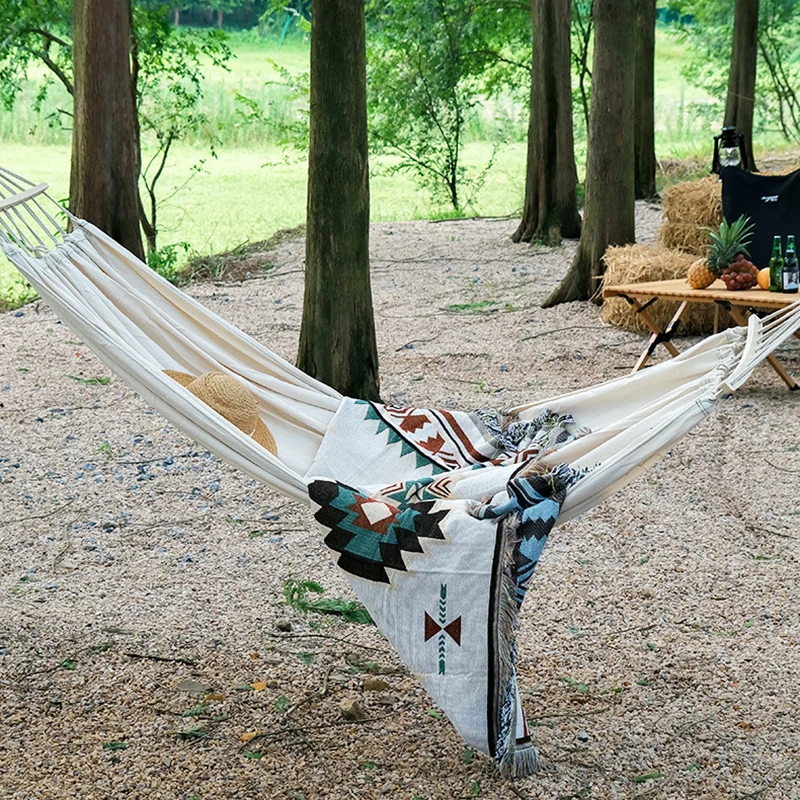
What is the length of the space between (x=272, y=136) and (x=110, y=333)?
39.6ft

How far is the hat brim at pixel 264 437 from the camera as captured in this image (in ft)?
8.39

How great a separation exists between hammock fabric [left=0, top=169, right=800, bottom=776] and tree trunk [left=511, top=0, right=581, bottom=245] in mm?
5312

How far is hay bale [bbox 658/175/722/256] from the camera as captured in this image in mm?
5820

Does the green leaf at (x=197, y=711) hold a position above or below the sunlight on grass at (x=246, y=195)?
below

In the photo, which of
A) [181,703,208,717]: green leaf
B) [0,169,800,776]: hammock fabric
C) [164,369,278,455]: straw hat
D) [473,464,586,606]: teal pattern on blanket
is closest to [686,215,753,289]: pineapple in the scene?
[0,169,800,776]: hammock fabric

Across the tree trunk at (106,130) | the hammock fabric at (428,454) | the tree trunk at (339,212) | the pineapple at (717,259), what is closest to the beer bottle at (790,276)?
the pineapple at (717,259)

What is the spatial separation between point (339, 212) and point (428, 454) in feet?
5.57

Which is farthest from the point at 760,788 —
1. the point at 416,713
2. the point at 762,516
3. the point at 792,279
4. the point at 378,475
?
the point at 792,279

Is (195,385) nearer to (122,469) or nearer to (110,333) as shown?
(110,333)

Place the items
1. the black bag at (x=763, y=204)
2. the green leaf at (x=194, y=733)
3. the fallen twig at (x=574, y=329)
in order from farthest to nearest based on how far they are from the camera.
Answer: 1. the fallen twig at (x=574, y=329)
2. the black bag at (x=763, y=204)
3. the green leaf at (x=194, y=733)

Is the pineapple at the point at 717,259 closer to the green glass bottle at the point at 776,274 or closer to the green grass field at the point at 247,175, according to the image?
the green glass bottle at the point at 776,274

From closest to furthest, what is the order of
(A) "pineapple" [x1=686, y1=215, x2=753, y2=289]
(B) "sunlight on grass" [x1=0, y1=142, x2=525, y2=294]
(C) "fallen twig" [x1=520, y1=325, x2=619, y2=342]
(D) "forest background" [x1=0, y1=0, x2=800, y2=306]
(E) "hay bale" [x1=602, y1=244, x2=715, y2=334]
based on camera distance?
(A) "pineapple" [x1=686, y1=215, x2=753, y2=289] < (E) "hay bale" [x1=602, y1=244, x2=715, y2=334] < (C) "fallen twig" [x1=520, y1=325, x2=619, y2=342] < (D) "forest background" [x1=0, y1=0, x2=800, y2=306] < (B) "sunlight on grass" [x1=0, y1=142, x2=525, y2=294]

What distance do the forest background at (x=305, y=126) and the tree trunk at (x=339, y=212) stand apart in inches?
144

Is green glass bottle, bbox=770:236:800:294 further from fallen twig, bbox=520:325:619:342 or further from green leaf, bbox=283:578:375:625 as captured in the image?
green leaf, bbox=283:578:375:625
